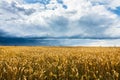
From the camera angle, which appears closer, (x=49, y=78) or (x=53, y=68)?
(x=49, y=78)

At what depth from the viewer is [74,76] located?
8.66 metres

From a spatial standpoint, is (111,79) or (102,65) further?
(102,65)

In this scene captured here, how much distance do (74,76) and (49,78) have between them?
0.80 meters

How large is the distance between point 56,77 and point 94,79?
1192 mm

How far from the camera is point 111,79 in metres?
8.58

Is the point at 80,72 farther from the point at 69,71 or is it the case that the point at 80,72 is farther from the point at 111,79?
the point at 111,79

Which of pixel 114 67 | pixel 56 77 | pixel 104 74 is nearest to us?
pixel 56 77

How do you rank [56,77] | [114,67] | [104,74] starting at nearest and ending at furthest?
[56,77] < [104,74] < [114,67]

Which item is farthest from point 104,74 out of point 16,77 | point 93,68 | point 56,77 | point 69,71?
point 16,77

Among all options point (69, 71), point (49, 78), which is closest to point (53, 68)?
point (69, 71)

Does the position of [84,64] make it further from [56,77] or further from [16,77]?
[16,77]

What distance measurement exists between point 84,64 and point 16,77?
10.1 feet

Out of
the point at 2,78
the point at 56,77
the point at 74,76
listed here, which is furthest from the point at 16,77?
the point at 74,76

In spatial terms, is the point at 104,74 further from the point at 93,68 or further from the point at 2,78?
the point at 2,78
